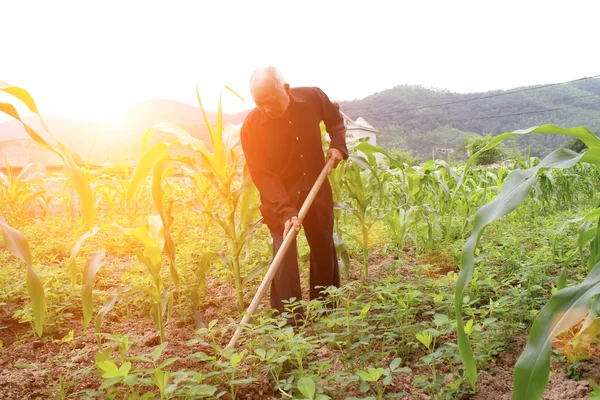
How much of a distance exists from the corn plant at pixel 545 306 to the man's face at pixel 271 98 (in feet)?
4.55

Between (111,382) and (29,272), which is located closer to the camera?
(111,382)

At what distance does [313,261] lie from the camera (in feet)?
9.36

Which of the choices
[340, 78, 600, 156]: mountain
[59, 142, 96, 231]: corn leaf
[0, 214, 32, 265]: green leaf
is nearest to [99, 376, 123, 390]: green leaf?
[0, 214, 32, 265]: green leaf

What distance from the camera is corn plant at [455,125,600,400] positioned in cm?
105

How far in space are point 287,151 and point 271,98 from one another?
0.44 m

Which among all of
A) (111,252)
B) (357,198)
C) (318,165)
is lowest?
(111,252)

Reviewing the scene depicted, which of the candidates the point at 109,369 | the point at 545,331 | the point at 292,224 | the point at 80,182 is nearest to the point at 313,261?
the point at 292,224

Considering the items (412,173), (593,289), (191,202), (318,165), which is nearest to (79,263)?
(191,202)

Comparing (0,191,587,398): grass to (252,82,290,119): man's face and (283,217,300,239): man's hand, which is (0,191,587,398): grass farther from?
(252,82,290,119): man's face

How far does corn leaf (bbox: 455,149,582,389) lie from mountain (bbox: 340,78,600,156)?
5449 centimetres

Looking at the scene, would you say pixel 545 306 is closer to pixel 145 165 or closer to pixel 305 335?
pixel 305 335

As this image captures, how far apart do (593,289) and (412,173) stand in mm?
3436

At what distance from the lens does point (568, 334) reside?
1.91 metres

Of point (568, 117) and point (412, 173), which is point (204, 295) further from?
point (568, 117)
